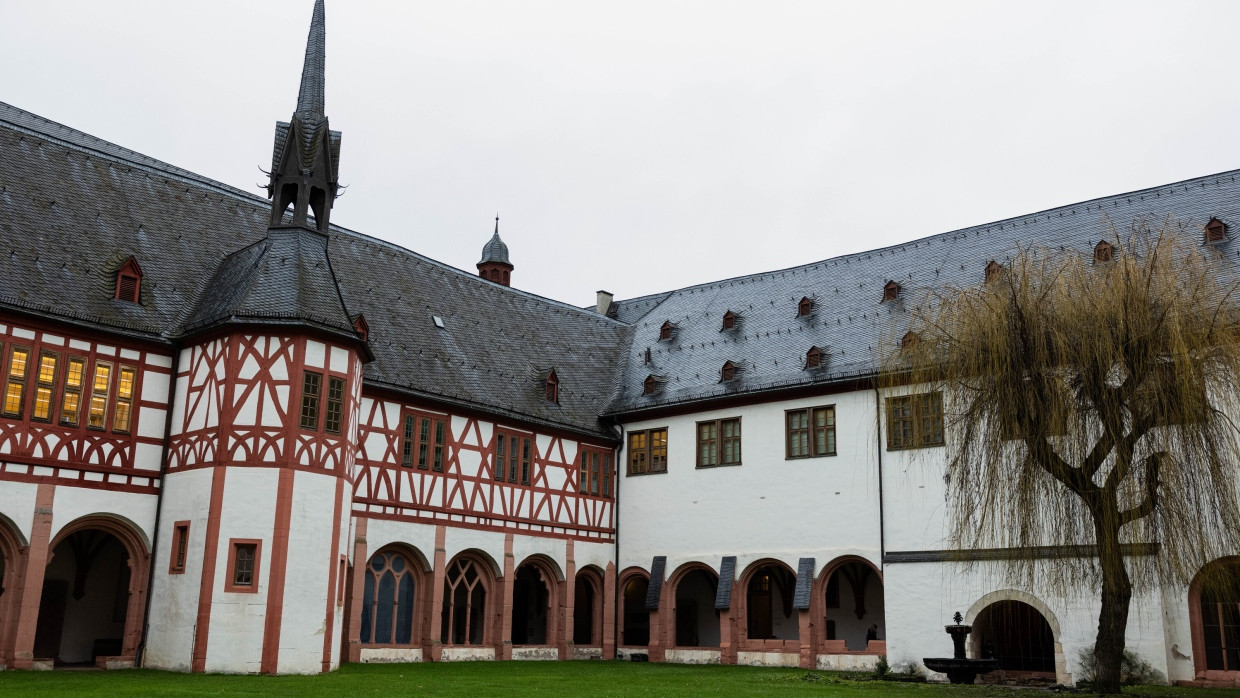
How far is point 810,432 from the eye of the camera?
87.6 feet

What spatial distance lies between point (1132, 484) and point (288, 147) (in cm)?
1701

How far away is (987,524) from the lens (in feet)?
55.4

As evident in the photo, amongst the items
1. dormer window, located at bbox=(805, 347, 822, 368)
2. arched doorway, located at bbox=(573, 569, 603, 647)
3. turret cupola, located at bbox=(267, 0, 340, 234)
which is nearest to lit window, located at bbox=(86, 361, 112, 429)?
turret cupola, located at bbox=(267, 0, 340, 234)

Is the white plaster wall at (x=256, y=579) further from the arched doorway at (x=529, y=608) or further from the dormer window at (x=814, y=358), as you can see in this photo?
the dormer window at (x=814, y=358)

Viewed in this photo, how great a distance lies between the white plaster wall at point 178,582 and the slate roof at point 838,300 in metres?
12.6

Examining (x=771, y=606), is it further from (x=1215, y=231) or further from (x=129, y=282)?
(x=129, y=282)

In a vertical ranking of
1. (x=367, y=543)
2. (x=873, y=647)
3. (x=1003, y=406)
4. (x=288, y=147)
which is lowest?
(x=873, y=647)

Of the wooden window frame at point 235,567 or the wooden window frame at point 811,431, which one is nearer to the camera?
the wooden window frame at point 235,567

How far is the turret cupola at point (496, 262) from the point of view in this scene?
141 ft

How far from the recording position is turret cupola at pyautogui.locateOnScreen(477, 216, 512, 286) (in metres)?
43.0

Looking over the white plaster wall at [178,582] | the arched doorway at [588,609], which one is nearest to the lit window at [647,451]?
the arched doorway at [588,609]

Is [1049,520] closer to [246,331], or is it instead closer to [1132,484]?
[1132,484]

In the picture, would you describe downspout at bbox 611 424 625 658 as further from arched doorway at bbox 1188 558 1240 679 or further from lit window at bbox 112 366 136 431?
arched doorway at bbox 1188 558 1240 679

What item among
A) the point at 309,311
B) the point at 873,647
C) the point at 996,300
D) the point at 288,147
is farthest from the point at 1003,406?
the point at 288,147
